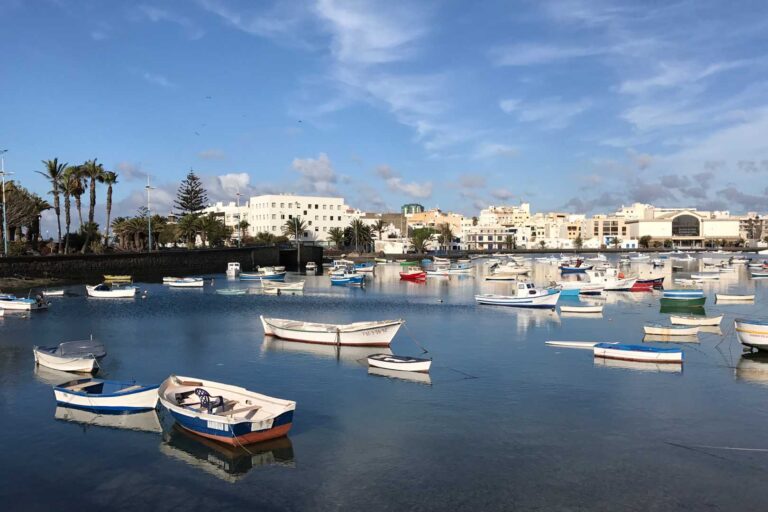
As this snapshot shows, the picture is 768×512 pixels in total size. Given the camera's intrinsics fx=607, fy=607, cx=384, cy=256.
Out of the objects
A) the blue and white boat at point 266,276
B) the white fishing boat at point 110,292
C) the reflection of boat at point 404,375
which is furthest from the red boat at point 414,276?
the reflection of boat at point 404,375

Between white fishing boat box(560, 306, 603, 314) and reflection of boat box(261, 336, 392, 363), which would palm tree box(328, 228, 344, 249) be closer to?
white fishing boat box(560, 306, 603, 314)

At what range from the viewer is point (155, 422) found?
2408 cm

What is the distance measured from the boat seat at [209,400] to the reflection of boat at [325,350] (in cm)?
1372

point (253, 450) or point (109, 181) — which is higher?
point (109, 181)

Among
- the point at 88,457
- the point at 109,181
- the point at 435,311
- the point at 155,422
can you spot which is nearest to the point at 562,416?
the point at 155,422

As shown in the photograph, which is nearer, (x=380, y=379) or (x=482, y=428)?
(x=482, y=428)

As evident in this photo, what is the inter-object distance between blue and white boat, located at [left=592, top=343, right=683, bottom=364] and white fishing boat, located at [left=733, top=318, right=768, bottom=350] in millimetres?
5073

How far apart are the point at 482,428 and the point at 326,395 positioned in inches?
312

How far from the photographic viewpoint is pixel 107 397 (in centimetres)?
2455

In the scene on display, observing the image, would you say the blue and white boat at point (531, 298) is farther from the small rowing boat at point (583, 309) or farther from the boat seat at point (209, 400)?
the boat seat at point (209, 400)

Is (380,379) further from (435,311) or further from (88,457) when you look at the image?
(435,311)

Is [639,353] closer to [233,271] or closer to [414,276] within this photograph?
[414,276]

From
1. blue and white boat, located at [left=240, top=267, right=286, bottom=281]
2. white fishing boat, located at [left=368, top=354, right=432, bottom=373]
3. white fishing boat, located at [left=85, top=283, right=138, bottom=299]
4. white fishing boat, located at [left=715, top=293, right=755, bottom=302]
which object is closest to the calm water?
white fishing boat, located at [left=368, top=354, right=432, bottom=373]

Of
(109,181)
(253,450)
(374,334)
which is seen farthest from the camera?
(109,181)
